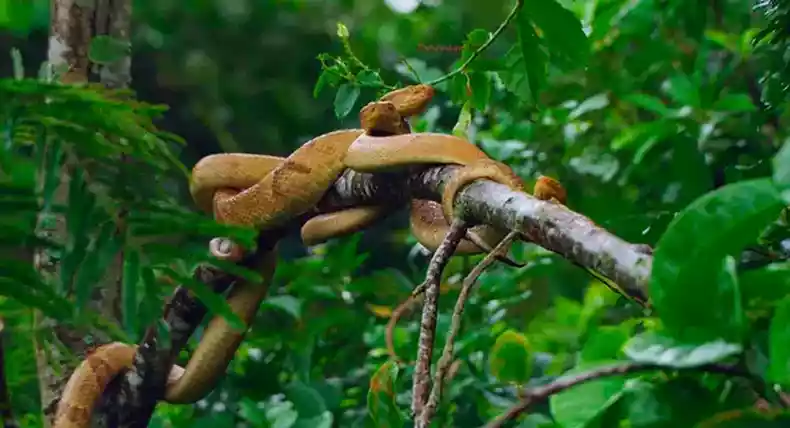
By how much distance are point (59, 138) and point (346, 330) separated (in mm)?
974

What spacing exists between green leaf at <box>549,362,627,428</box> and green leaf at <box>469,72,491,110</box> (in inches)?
23.9

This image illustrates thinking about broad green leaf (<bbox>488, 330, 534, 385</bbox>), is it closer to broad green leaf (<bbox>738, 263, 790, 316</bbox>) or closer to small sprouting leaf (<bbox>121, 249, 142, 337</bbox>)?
small sprouting leaf (<bbox>121, 249, 142, 337</bbox>)

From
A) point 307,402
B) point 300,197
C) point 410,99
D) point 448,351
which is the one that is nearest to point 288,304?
point 307,402

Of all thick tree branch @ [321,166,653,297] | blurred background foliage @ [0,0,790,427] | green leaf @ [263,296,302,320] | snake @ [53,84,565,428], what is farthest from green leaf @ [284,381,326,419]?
thick tree branch @ [321,166,653,297]

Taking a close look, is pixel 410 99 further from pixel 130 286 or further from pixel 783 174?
pixel 783 174

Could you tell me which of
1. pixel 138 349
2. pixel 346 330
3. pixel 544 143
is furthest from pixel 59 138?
pixel 544 143

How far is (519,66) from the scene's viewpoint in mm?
988

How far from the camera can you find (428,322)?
571 mm

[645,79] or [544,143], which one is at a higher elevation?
[645,79]

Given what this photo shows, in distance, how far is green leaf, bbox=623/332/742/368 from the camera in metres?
0.36

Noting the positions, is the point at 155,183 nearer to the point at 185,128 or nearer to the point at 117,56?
the point at 117,56

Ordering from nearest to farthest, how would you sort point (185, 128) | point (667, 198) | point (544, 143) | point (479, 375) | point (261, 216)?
1. point (261, 216)
2. point (479, 375)
3. point (667, 198)
4. point (544, 143)
5. point (185, 128)

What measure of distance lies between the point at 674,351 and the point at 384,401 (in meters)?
0.38

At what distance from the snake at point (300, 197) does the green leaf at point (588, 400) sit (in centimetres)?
20
